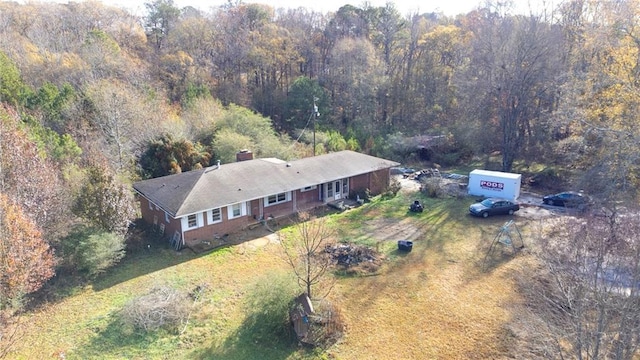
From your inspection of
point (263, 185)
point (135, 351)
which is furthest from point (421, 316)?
point (263, 185)

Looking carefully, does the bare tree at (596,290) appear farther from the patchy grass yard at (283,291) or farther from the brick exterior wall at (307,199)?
the brick exterior wall at (307,199)

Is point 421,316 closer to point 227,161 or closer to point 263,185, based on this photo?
point 263,185

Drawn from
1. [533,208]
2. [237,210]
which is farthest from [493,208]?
[237,210]

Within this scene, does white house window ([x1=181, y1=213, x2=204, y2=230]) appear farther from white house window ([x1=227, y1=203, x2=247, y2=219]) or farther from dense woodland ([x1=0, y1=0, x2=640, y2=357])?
dense woodland ([x1=0, y1=0, x2=640, y2=357])

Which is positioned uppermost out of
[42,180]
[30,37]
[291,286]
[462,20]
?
[462,20]

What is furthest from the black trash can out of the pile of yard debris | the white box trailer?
the white box trailer

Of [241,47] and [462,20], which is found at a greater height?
[462,20]
